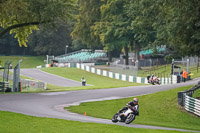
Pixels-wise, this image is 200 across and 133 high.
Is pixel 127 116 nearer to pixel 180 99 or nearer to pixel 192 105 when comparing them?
pixel 192 105

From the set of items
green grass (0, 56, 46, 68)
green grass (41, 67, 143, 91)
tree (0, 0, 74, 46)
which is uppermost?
tree (0, 0, 74, 46)

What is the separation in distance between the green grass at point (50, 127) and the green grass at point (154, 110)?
Result: 14.3ft

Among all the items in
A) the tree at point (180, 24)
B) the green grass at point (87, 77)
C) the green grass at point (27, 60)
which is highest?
the tree at point (180, 24)

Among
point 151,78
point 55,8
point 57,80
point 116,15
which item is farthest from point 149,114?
point 116,15

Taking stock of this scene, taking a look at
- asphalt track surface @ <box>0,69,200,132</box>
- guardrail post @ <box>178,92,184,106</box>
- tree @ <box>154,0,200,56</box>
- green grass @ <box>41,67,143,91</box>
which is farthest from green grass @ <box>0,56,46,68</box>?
guardrail post @ <box>178,92,184,106</box>

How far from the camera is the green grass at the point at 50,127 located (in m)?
15.5

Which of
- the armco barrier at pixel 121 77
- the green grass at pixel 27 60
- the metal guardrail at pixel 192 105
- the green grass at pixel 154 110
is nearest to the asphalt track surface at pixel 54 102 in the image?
the green grass at pixel 154 110

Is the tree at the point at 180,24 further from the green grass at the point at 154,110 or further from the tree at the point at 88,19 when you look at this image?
the tree at the point at 88,19

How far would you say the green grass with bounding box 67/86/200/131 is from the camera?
22203 millimetres

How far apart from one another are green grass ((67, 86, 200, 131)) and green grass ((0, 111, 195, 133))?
4352 mm

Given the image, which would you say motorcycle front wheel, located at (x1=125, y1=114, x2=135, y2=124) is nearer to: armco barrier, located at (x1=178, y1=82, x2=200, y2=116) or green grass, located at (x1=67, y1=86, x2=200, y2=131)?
green grass, located at (x1=67, y1=86, x2=200, y2=131)

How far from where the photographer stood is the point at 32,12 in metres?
32.6

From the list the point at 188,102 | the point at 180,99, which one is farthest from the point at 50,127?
the point at 180,99

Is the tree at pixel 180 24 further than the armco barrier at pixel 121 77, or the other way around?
the armco barrier at pixel 121 77
